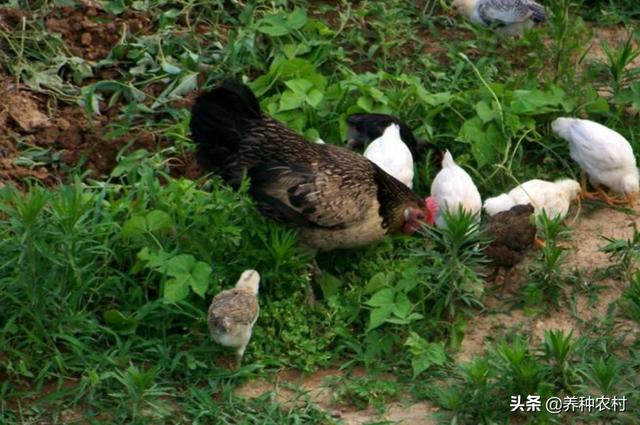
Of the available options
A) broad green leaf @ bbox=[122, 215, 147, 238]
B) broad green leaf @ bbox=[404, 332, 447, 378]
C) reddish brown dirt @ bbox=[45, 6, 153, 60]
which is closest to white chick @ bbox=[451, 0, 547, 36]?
reddish brown dirt @ bbox=[45, 6, 153, 60]

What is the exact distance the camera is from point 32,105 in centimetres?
843

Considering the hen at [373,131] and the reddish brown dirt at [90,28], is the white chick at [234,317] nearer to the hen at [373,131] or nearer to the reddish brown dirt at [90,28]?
the hen at [373,131]

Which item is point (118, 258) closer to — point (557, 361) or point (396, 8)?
point (557, 361)

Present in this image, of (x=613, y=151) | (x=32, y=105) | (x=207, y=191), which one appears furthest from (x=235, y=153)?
(x=613, y=151)

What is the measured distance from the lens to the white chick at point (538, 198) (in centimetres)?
781

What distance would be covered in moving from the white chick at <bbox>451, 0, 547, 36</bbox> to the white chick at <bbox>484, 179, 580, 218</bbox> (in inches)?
69.1

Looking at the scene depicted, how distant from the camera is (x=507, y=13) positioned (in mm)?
9320

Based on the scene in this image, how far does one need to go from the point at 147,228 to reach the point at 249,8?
8.21 feet

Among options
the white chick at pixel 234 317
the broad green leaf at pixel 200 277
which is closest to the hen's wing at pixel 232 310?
the white chick at pixel 234 317

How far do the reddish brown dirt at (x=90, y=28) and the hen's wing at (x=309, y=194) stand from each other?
2.16 meters

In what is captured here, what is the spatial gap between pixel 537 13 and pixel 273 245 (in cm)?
326

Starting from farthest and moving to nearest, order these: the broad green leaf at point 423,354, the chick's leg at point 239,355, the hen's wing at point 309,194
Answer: the hen's wing at point 309,194
the broad green leaf at point 423,354
the chick's leg at point 239,355

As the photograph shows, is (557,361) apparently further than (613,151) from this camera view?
No

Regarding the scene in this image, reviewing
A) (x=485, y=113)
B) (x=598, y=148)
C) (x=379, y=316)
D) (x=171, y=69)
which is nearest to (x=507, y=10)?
(x=485, y=113)
